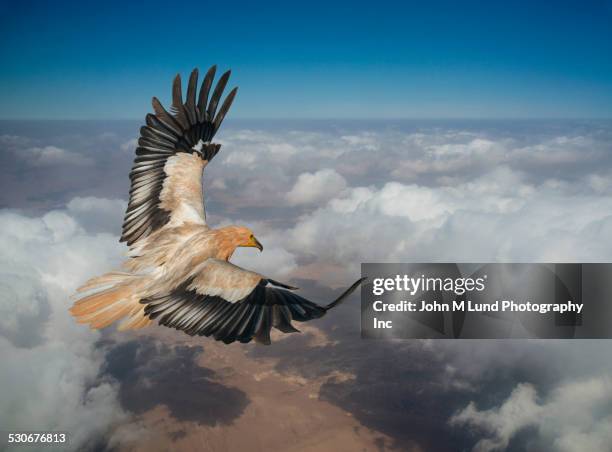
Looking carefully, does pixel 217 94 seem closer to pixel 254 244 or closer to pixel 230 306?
pixel 254 244

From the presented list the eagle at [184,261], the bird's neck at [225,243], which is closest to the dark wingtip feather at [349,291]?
the eagle at [184,261]

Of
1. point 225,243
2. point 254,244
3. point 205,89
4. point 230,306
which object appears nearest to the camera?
point 230,306

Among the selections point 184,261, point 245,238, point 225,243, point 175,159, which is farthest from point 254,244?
point 175,159

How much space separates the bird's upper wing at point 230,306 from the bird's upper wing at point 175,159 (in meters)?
2.39

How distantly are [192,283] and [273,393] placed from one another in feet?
522

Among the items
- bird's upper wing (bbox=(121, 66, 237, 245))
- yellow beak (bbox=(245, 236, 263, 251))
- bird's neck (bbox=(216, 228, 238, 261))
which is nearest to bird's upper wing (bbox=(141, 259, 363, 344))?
bird's neck (bbox=(216, 228, 238, 261))

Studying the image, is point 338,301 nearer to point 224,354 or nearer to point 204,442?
point 204,442

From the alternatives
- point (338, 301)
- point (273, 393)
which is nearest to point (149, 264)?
point (338, 301)

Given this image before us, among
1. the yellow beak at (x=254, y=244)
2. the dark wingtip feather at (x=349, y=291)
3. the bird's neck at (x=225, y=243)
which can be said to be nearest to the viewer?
the dark wingtip feather at (x=349, y=291)

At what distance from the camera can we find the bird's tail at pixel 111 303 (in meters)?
A: 6.66

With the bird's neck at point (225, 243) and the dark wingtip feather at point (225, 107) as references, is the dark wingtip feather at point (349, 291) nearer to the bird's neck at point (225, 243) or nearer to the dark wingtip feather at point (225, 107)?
the bird's neck at point (225, 243)

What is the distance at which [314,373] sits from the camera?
538 ft

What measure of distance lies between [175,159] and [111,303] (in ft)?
11.6

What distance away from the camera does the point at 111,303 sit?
6922mm
